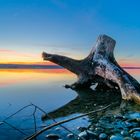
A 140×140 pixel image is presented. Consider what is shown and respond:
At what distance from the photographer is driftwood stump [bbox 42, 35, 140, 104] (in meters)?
8.76

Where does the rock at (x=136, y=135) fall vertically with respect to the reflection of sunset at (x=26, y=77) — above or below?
above

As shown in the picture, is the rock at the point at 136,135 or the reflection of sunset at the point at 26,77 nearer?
the rock at the point at 136,135

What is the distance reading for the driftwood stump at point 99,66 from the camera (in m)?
8.76

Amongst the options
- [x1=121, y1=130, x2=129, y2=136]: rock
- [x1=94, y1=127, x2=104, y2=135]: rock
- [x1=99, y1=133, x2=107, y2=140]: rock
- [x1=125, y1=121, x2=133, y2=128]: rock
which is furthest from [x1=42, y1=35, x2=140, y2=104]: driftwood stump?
[x1=99, y1=133, x2=107, y2=140]: rock

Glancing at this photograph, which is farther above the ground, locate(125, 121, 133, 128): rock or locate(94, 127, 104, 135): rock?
locate(125, 121, 133, 128): rock

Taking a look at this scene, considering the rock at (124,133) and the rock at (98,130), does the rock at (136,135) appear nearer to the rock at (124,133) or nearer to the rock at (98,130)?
the rock at (124,133)

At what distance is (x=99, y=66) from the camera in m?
9.52

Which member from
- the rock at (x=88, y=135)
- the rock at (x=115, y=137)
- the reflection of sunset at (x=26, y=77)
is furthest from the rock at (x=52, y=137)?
the reflection of sunset at (x=26, y=77)

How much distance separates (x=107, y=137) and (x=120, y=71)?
190 inches

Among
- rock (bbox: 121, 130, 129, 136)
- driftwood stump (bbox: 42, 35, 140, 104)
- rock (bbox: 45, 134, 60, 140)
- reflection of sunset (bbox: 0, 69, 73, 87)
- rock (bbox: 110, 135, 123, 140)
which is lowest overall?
reflection of sunset (bbox: 0, 69, 73, 87)

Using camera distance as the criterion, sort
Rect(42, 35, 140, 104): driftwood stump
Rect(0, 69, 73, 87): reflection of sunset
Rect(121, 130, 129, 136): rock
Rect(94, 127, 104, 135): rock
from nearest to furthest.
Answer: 1. Rect(121, 130, 129, 136): rock
2. Rect(94, 127, 104, 135): rock
3. Rect(42, 35, 140, 104): driftwood stump
4. Rect(0, 69, 73, 87): reflection of sunset

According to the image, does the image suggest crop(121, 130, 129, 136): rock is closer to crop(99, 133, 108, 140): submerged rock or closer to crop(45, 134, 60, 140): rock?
crop(99, 133, 108, 140): submerged rock

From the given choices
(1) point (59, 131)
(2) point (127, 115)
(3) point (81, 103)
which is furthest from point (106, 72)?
(1) point (59, 131)

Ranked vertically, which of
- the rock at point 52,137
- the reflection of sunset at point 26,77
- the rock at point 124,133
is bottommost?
the reflection of sunset at point 26,77
